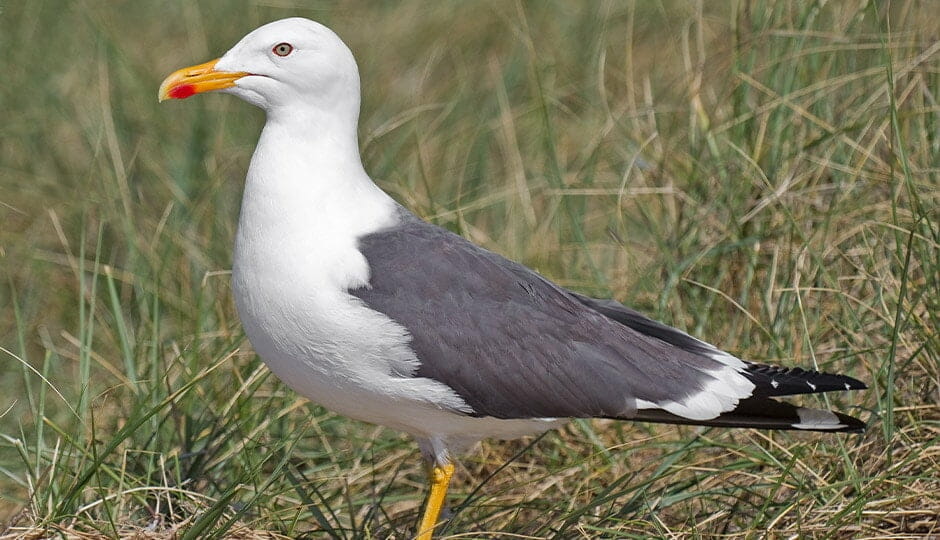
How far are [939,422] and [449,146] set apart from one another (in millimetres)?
3588

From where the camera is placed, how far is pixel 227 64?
396 centimetres

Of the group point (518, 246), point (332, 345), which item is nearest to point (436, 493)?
point (332, 345)

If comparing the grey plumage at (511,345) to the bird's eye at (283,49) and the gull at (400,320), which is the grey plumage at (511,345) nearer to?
the gull at (400,320)

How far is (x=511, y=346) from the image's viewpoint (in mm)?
3900

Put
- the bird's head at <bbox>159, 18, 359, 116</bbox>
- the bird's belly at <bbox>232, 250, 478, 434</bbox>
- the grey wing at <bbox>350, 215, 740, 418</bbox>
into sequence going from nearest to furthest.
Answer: the bird's belly at <bbox>232, 250, 478, 434</bbox>
the grey wing at <bbox>350, 215, 740, 418</bbox>
the bird's head at <bbox>159, 18, 359, 116</bbox>

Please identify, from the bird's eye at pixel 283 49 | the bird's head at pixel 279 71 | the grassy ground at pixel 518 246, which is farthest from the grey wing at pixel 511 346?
the bird's eye at pixel 283 49

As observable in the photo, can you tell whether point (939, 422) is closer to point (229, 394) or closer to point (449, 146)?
point (229, 394)

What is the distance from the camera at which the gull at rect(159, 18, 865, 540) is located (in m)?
3.72

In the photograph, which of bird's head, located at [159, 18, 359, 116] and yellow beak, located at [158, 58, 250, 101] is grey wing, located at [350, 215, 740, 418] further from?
yellow beak, located at [158, 58, 250, 101]

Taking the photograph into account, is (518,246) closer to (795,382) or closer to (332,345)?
(795,382)

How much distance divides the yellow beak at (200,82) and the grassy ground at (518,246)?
75 centimetres


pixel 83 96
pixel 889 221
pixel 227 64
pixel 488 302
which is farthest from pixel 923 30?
pixel 83 96

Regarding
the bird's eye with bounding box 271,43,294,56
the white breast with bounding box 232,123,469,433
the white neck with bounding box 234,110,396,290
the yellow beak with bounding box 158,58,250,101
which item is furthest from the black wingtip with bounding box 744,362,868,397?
the yellow beak with bounding box 158,58,250,101

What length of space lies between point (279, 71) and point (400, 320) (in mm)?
843
